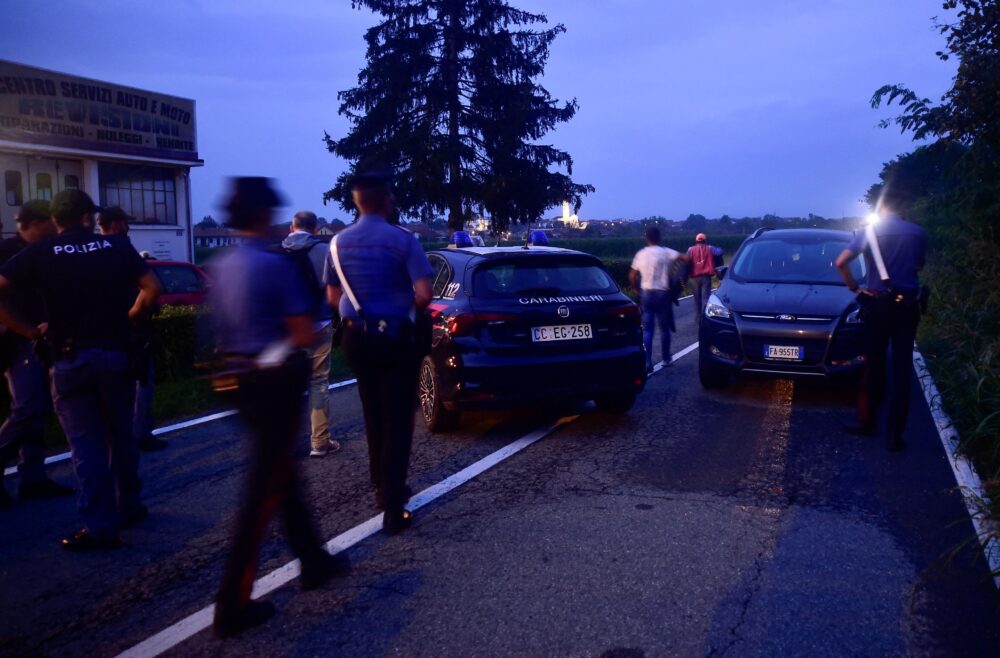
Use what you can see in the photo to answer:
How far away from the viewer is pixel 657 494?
18.2 ft

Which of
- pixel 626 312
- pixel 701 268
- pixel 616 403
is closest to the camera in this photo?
pixel 626 312

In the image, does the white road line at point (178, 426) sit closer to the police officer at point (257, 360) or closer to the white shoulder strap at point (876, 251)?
the police officer at point (257, 360)

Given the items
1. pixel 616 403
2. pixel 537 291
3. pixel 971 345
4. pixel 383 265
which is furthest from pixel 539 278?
pixel 971 345

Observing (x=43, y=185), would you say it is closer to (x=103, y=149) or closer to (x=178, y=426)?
(x=103, y=149)

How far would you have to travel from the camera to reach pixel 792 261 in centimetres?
975

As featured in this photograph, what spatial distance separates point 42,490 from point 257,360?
3.11 metres

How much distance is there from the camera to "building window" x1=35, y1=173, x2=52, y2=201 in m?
22.4

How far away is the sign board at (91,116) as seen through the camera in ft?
72.6

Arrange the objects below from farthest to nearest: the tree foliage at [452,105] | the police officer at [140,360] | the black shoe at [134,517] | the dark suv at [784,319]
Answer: the tree foliage at [452,105], the dark suv at [784,319], the black shoe at [134,517], the police officer at [140,360]

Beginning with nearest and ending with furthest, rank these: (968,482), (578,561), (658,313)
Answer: (578,561)
(968,482)
(658,313)

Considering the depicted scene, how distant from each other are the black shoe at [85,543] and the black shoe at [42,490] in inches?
47.7

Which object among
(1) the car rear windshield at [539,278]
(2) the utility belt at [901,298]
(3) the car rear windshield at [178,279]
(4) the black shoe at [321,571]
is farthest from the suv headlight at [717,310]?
(3) the car rear windshield at [178,279]

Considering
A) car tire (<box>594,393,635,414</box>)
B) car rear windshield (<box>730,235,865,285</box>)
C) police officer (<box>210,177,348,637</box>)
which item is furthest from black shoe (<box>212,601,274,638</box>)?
car rear windshield (<box>730,235,865,285</box>)

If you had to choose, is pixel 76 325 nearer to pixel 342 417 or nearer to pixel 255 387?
pixel 255 387
